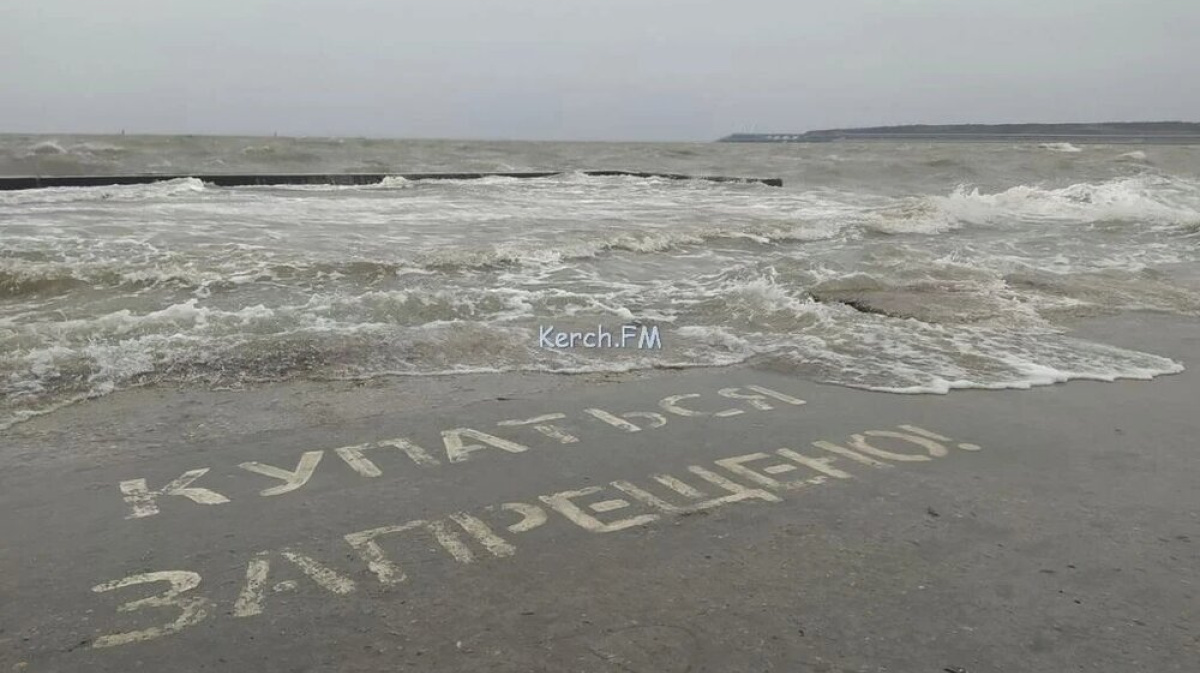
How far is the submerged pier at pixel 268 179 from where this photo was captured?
1802 cm

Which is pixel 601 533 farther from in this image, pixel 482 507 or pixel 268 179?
pixel 268 179

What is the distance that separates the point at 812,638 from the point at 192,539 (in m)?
2.05

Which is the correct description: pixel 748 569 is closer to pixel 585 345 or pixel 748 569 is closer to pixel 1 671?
pixel 1 671

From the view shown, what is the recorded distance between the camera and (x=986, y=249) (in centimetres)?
1154

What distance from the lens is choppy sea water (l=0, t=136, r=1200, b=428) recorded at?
536 cm
